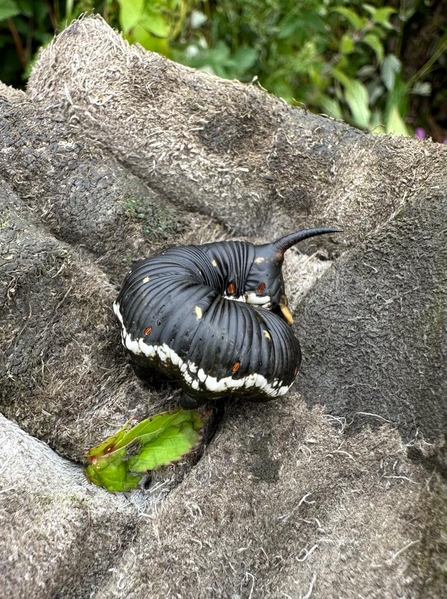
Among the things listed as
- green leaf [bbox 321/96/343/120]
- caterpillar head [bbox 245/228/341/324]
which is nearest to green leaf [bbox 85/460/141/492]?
caterpillar head [bbox 245/228/341/324]

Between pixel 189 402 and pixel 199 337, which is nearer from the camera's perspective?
pixel 199 337

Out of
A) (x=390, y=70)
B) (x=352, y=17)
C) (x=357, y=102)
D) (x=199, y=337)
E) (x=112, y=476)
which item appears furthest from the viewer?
(x=390, y=70)

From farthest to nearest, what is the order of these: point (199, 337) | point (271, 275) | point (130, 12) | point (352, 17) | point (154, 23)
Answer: point (352, 17) → point (154, 23) → point (130, 12) → point (271, 275) → point (199, 337)

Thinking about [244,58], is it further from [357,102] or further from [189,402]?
[189,402]

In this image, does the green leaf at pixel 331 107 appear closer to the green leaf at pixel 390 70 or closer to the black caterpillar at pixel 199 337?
the green leaf at pixel 390 70

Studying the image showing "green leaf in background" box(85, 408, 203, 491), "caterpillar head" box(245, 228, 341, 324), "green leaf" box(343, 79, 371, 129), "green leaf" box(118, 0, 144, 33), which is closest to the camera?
"green leaf in background" box(85, 408, 203, 491)

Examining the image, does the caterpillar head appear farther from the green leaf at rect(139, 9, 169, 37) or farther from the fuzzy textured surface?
the green leaf at rect(139, 9, 169, 37)

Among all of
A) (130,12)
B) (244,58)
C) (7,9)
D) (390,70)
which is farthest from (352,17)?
(7,9)

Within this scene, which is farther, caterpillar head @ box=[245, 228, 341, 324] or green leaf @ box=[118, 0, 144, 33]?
green leaf @ box=[118, 0, 144, 33]
